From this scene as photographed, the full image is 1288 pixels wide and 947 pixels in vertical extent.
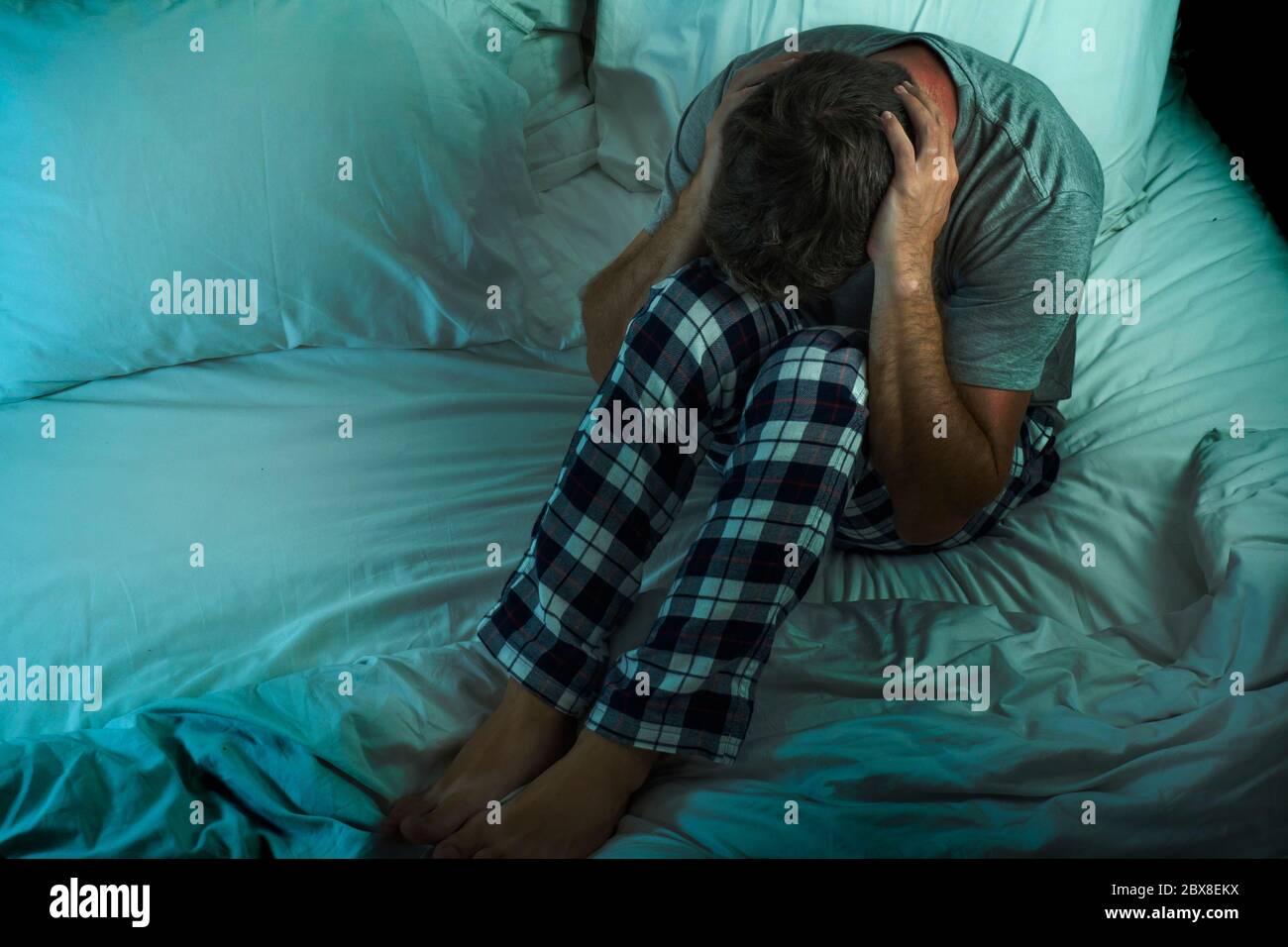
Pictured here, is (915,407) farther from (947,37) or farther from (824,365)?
(947,37)

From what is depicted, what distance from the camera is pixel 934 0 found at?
3.48 ft

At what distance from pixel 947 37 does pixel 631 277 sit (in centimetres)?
40

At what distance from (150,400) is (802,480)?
66 cm

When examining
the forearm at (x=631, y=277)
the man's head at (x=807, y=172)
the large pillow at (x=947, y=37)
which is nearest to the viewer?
the man's head at (x=807, y=172)

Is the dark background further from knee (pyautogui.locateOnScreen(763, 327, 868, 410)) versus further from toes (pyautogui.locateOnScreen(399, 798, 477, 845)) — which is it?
toes (pyautogui.locateOnScreen(399, 798, 477, 845))

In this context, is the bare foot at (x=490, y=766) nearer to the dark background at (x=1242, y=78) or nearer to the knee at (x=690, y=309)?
the knee at (x=690, y=309)

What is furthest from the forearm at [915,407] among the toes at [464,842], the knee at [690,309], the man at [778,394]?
the toes at [464,842]

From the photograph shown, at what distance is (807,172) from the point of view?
0.77 meters

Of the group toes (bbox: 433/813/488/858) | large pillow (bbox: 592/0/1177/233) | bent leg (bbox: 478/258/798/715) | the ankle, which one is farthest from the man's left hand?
toes (bbox: 433/813/488/858)

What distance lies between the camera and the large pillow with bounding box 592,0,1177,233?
1.06 m

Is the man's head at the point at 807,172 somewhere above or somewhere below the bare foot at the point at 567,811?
above

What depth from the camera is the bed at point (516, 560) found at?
2.56 feet

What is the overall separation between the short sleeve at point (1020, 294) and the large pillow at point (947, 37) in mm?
284

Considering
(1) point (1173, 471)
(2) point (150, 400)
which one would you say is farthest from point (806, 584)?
(2) point (150, 400)
